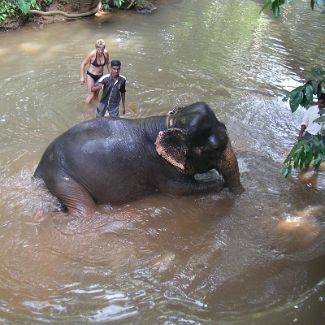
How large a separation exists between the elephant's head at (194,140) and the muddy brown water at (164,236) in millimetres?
607

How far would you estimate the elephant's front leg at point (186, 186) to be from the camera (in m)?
4.82

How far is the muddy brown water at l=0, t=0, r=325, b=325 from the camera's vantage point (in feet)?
12.2

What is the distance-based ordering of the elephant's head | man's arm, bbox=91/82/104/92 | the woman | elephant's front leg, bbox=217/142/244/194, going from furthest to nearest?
1. the woman
2. man's arm, bbox=91/82/104/92
3. elephant's front leg, bbox=217/142/244/194
4. the elephant's head

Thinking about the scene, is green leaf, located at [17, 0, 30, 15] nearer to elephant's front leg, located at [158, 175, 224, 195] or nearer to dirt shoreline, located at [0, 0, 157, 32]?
dirt shoreline, located at [0, 0, 157, 32]

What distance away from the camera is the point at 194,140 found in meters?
4.46

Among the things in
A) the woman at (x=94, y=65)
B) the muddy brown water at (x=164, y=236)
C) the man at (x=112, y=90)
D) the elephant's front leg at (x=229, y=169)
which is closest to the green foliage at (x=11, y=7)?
the muddy brown water at (x=164, y=236)

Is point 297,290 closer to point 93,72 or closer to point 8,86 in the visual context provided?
point 93,72

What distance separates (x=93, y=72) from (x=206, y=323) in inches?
204

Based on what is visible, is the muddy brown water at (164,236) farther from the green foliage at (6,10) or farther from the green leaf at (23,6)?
the green foliage at (6,10)

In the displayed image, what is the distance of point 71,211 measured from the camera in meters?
4.68

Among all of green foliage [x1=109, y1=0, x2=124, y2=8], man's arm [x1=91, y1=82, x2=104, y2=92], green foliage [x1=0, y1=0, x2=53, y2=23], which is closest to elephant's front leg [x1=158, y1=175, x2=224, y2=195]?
man's arm [x1=91, y1=82, x2=104, y2=92]

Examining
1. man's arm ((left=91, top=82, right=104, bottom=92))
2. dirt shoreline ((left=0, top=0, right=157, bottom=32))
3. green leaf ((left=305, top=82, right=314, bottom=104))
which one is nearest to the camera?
green leaf ((left=305, top=82, right=314, bottom=104))

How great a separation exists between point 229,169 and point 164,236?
100 centimetres

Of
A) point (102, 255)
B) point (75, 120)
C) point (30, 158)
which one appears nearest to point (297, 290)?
point (102, 255)
